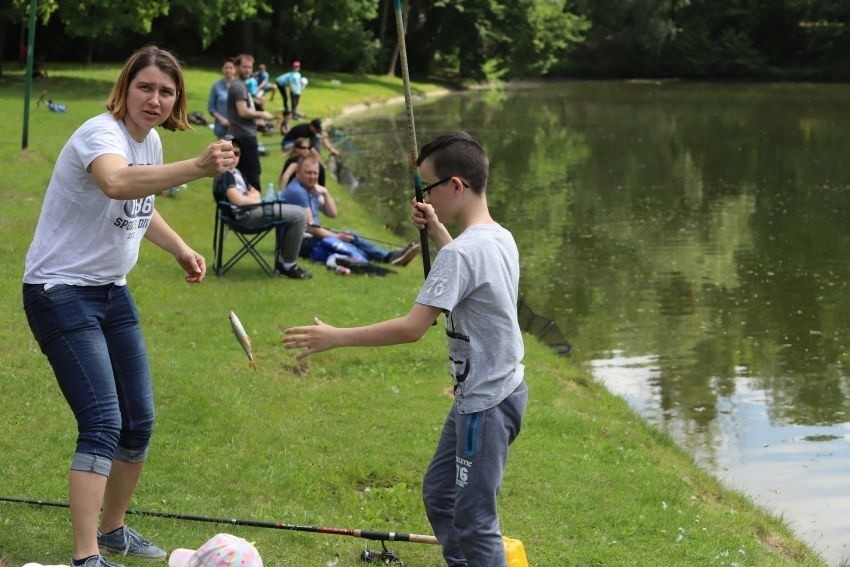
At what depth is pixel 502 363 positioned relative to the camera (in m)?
4.34

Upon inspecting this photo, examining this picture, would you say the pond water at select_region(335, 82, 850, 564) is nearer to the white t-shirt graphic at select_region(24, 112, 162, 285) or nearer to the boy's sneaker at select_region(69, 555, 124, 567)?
the boy's sneaker at select_region(69, 555, 124, 567)

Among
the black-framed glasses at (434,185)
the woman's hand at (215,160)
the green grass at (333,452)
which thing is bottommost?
the green grass at (333,452)

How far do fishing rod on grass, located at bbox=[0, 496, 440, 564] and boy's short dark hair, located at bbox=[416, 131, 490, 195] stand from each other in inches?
61.3

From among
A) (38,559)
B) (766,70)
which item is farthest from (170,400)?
(766,70)

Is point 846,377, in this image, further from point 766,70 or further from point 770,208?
point 766,70

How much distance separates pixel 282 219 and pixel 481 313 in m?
7.23

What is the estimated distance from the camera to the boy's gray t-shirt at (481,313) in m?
4.23

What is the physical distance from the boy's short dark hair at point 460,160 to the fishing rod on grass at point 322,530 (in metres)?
1.56

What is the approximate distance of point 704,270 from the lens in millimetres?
15062

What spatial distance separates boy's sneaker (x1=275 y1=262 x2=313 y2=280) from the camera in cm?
1159

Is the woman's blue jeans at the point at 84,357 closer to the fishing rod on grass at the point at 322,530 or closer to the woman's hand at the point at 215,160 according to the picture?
the woman's hand at the point at 215,160

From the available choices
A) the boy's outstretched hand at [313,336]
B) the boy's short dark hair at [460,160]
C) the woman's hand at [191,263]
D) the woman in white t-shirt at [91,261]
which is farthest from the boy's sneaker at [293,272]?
the boy's outstretched hand at [313,336]

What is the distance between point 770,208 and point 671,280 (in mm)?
6398

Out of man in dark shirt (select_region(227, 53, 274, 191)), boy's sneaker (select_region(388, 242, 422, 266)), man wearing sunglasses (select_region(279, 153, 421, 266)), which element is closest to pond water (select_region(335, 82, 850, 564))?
boy's sneaker (select_region(388, 242, 422, 266))
